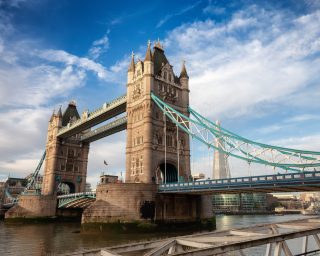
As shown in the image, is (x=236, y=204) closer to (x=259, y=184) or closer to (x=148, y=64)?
(x=148, y=64)

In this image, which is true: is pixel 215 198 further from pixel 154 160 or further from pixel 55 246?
pixel 55 246

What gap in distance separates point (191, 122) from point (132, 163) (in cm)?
1092

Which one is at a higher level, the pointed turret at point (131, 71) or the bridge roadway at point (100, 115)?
the pointed turret at point (131, 71)

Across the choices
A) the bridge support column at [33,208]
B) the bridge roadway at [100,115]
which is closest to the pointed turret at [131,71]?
the bridge roadway at [100,115]

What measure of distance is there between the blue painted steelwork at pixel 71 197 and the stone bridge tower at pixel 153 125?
9.91m

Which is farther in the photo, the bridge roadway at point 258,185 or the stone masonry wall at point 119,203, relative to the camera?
the stone masonry wall at point 119,203

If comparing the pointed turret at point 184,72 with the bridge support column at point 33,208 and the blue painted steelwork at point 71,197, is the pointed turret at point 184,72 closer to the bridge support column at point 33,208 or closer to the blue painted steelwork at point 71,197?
the blue painted steelwork at point 71,197

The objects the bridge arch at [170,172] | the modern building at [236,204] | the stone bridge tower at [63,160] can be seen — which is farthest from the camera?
the modern building at [236,204]

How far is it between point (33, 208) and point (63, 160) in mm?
16879

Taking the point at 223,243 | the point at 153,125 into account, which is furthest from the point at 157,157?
the point at 223,243

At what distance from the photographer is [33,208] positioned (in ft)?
200

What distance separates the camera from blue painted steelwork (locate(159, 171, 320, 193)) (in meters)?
27.9

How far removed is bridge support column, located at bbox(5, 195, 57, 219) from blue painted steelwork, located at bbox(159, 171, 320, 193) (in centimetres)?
3307

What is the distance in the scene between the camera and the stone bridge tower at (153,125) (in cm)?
4481
